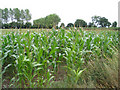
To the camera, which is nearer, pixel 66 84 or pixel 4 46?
pixel 66 84

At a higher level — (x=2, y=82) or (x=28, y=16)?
(x=28, y=16)

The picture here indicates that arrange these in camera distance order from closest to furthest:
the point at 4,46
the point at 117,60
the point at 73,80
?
the point at 73,80 < the point at 117,60 < the point at 4,46

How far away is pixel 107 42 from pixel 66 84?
347cm

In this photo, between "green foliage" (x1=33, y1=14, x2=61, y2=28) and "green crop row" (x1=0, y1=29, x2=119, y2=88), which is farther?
"green foliage" (x1=33, y1=14, x2=61, y2=28)

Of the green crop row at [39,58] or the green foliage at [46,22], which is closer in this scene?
the green crop row at [39,58]

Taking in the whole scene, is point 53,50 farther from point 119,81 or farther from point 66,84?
point 119,81

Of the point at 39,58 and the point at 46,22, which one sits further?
the point at 46,22

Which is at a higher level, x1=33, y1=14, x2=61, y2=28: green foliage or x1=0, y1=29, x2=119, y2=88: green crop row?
x1=33, y1=14, x2=61, y2=28: green foliage

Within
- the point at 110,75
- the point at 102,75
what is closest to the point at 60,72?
the point at 102,75

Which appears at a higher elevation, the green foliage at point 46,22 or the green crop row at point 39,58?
the green foliage at point 46,22

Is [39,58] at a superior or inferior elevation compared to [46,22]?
inferior

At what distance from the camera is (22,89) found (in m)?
3.29

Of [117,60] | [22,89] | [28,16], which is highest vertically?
[28,16]

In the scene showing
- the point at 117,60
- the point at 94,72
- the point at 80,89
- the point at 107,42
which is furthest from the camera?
the point at 107,42
